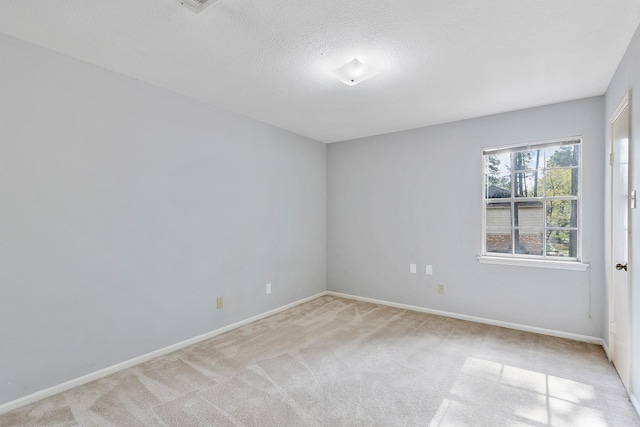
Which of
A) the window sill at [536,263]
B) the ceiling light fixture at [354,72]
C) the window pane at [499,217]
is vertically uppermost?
the ceiling light fixture at [354,72]

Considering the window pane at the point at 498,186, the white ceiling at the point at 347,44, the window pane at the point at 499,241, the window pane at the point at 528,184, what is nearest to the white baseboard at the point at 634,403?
the window pane at the point at 499,241

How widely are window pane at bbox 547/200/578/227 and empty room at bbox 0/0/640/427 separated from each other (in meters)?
0.02

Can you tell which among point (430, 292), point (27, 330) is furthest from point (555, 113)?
point (27, 330)

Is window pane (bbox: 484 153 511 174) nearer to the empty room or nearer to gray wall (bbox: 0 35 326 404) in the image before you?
the empty room

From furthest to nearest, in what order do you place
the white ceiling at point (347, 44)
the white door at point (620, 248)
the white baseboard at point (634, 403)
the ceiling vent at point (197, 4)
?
the white door at point (620, 248), the white baseboard at point (634, 403), the white ceiling at point (347, 44), the ceiling vent at point (197, 4)

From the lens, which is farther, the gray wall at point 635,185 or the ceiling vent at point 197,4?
the gray wall at point 635,185

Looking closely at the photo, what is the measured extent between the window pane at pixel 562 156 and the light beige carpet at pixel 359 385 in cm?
185

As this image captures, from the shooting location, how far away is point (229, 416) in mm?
1982

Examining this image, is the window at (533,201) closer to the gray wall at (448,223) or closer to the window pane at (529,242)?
the window pane at (529,242)

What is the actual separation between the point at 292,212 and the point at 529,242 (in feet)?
9.66

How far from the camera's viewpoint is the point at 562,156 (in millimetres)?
3340

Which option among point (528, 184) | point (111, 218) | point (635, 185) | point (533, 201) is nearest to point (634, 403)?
point (635, 185)

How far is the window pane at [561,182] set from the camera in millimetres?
3291

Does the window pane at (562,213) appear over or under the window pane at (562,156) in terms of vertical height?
under
